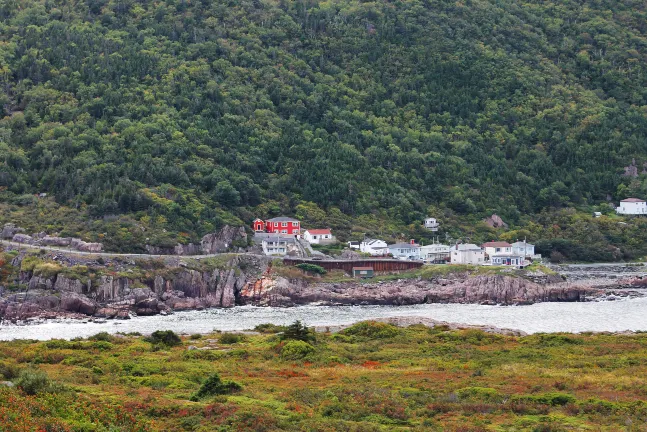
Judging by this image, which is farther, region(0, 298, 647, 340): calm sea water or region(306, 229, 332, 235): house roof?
region(306, 229, 332, 235): house roof

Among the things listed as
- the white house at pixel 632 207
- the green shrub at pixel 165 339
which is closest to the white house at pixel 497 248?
the white house at pixel 632 207

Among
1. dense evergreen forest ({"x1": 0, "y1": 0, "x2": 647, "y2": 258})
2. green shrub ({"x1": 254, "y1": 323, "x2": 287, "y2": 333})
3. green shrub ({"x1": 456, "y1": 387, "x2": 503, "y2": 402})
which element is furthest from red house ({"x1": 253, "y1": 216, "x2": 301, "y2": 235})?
green shrub ({"x1": 456, "y1": 387, "x2": 503, "y2": 402})

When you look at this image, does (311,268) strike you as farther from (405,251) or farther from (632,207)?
(632,207)

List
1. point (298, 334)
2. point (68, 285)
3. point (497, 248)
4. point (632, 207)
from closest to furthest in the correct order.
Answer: point (298, 334) < point (68, 285) < point (497, 248) < point (632, 207)

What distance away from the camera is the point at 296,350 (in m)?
56.9

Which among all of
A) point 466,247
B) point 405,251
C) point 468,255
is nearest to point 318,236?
point 405,251

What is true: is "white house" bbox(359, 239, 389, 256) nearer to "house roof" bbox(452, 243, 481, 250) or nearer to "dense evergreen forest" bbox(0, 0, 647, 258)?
"dense evergreen forest" bbox(0, 0, 647, 258)

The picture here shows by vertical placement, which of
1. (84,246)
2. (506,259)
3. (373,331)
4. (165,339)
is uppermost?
(84,246)

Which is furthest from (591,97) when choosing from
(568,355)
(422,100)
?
(568,355)

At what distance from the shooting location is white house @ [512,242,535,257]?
415ft

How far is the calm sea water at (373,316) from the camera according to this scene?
8056 cm

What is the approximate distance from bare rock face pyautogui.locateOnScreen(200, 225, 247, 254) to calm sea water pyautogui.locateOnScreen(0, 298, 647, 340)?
15337 millimetres

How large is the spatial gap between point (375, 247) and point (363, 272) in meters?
9.49

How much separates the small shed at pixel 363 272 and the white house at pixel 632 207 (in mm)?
55754
